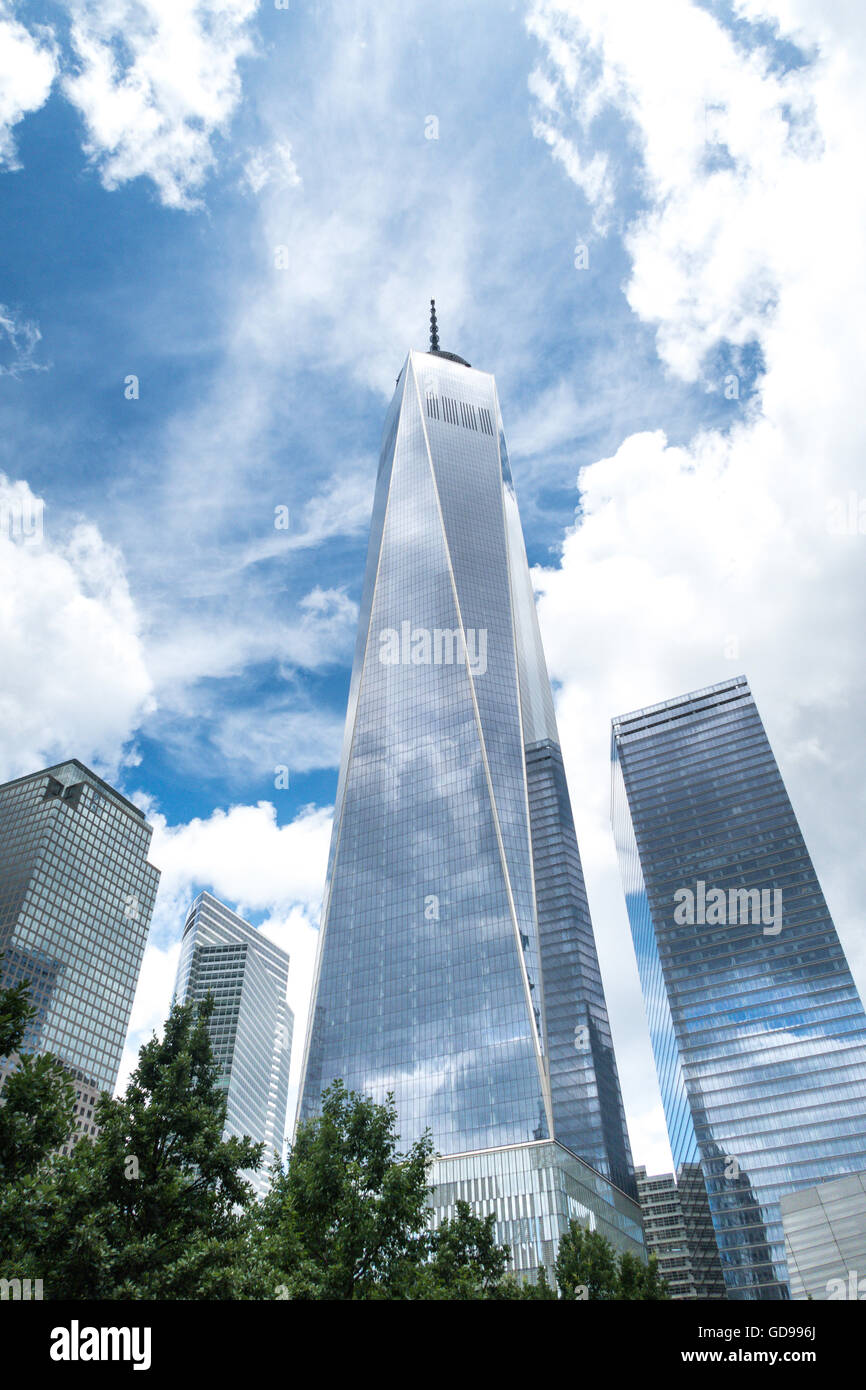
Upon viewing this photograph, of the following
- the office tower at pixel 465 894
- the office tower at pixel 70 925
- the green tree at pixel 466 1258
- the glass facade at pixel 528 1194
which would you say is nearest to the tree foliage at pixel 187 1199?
the green tree at pixel 466 1258

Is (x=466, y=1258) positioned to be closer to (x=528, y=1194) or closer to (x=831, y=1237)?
(x=831, y=1237)

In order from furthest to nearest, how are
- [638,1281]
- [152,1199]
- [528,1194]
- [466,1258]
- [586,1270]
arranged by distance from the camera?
[528,1194]
[638,1281]
[586,1270]
[466,1258]
[152,1199]

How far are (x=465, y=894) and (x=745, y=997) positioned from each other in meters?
69.8

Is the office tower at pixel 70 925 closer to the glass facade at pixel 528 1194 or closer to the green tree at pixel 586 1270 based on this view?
the glass facade at pixel 528 1194

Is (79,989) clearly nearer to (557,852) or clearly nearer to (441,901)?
(441,901)

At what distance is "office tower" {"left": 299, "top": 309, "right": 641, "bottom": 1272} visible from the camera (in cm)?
10825

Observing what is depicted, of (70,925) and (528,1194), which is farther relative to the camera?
(70,925)

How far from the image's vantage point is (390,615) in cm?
15950

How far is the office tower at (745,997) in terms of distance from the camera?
140 m

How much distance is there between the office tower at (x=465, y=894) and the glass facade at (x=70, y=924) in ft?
227

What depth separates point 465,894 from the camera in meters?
127

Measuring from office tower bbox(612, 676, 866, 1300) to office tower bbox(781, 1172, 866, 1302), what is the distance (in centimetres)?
10156

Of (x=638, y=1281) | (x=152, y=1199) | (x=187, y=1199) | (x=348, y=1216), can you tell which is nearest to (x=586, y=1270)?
(x=638, y=1281)

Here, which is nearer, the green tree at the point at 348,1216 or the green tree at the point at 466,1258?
the green tree at the point at 348,1216
